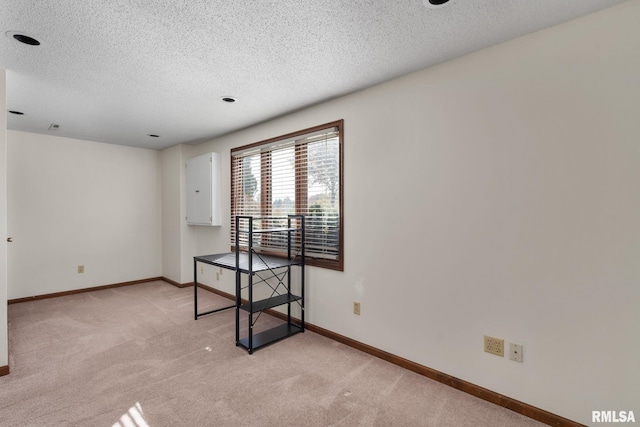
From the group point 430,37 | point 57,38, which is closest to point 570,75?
point 430,37

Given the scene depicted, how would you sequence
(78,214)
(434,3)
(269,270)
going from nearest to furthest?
(434,3) → (269,270) → (78,214)

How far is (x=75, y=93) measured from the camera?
265 centimetres

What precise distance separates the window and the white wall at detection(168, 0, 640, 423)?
271mm

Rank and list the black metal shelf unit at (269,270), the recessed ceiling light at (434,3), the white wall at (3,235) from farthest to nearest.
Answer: the black metal shelf unit at (269,270), the white wall at (3,235), the recessed ceiling light at (434,3)

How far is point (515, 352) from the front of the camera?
1.84m

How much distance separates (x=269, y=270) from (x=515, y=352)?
90.0 inches

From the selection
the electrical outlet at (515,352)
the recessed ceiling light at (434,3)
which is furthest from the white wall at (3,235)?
the electrical outlet at (515,352)

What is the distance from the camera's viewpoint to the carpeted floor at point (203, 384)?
1772 millimetres

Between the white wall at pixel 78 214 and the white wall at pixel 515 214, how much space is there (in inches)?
161

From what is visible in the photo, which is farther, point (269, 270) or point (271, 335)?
point (269, 270)

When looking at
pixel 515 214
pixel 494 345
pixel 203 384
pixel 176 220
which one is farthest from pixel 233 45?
pixel 176 220

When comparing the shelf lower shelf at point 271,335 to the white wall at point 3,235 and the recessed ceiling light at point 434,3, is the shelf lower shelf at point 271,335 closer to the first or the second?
the white wall at point 3,235

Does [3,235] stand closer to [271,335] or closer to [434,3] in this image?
[271,335]

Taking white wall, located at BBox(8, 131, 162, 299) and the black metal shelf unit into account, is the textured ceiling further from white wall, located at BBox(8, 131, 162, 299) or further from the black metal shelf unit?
white wall, located at BBox(8, 131, 162, 299)
